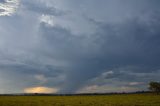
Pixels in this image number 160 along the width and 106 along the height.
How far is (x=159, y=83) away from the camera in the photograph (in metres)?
152

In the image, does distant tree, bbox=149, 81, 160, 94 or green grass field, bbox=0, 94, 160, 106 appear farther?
distant tree, bbox=149, 81, 160, 94

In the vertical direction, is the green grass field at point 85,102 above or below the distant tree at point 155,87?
below

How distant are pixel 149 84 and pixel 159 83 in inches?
232

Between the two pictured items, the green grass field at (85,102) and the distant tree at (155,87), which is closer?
the green grass field at (85,102)

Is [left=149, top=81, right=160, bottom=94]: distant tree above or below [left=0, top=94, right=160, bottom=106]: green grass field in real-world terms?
above

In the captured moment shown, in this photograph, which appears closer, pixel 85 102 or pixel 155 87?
pixel 85 102

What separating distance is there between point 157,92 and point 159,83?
5.37 metres

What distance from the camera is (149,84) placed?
508 feet

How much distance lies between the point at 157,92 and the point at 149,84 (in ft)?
22.6

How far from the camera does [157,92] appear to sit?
150250 millimetres

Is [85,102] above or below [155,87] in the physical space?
below
